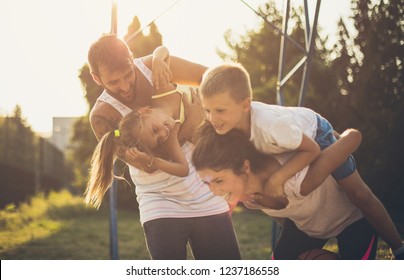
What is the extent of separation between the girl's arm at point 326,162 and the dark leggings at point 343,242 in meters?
0.24

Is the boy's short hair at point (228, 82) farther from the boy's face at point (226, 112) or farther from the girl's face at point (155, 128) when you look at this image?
the girl's face at point (155, 128)

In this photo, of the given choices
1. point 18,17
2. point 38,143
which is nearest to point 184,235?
point 18,17

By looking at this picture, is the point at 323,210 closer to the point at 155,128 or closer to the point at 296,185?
the point at 296,185

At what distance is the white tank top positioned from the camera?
2133 millimetres

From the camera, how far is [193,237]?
2166mm

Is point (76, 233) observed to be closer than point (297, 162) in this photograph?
No

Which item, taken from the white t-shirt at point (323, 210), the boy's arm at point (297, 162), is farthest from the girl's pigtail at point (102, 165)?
the boy's arm at point (297, 162)

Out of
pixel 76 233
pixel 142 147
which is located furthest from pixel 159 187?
pixel 76 233

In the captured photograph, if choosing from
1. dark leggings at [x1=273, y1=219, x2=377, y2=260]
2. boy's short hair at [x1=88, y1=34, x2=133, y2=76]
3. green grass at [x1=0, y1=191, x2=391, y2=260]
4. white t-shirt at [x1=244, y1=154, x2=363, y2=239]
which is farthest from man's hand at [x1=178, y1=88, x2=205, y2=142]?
green grass at [x1=0, y1=191, x2=391, y2=260]

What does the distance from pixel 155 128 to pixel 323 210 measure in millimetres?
701

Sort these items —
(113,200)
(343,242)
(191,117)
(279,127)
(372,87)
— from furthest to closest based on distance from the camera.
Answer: (372,87) < (113,200) < (191,117) < (343,242) < (279,127)

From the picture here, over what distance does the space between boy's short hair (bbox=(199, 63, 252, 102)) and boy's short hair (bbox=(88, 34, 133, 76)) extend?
43cm

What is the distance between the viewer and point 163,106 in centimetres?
237
